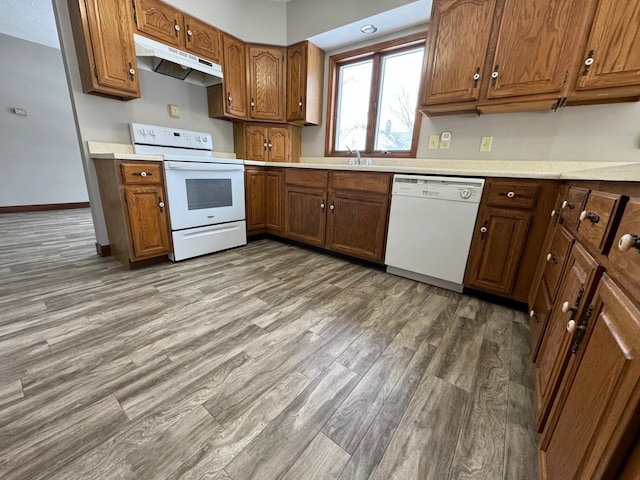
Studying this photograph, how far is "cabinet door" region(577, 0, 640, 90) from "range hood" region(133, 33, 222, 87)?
2.72 m

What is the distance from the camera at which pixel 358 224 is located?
222cm

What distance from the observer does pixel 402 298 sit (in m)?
1.75

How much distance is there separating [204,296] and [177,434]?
0.94m

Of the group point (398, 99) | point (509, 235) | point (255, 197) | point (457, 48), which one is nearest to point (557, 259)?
point (509, 235)

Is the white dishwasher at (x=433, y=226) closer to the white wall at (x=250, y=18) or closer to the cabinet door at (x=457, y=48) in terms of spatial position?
the cabinet door at (x=457, y=48)

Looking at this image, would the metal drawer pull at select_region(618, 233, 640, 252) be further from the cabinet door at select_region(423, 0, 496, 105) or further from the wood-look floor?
the cabinet door at select_region(423, 0, 496, 105)

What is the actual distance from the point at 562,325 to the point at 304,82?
289 centimetres

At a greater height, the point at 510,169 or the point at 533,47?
the point at 533,47

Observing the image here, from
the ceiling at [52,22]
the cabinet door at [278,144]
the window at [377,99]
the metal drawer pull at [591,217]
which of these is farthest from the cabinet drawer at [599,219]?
the cabinet door at [278,144]

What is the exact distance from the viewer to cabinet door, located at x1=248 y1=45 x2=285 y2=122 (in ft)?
9.09

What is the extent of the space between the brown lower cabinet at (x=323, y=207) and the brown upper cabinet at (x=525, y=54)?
0.80 meters

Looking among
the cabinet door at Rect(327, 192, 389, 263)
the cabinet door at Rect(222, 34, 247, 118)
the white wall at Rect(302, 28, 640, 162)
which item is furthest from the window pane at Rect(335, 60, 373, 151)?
the cabinet door at Rect(222, 34, 247, 118)

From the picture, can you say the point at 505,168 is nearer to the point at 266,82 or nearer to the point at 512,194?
the point at 512,194

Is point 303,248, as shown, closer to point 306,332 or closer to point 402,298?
point 402,298
